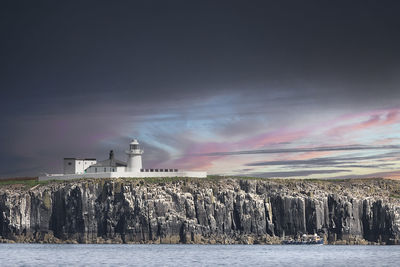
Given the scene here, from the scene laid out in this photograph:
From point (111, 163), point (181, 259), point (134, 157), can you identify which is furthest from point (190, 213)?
point (181, 259)

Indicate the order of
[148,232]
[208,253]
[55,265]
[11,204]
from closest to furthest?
[55,265]
[208,253]
[148,232]
[11,204]

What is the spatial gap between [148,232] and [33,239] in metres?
24.3

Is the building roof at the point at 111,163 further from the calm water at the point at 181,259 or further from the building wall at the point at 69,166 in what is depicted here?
the calm water at the point at 181,259

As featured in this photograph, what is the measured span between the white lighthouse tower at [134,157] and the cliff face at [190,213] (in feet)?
32.4

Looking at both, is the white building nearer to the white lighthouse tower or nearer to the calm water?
the white lighthouse tower

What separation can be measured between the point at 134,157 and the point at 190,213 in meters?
22.0

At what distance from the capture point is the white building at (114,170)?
146m

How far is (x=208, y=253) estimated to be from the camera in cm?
10269

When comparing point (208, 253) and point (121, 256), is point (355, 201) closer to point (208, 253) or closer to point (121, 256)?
point (208, 253)

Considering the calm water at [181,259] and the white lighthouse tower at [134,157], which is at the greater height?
the white lighthouse tower at [134,157]

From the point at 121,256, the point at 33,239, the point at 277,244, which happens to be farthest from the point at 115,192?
the point at 121,256

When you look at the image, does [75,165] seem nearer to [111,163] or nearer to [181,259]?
[111,163]

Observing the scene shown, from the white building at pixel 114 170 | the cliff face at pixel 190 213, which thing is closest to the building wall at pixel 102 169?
the white building at pixel 114 170

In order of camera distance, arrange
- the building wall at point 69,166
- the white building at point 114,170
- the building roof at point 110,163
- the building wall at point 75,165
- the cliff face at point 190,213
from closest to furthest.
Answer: the cliff face at point 190,213 → the white building at point 114,170 → the building roof at point 110,163 → the building wall at point 75,165 → the building wall at point 69,166
